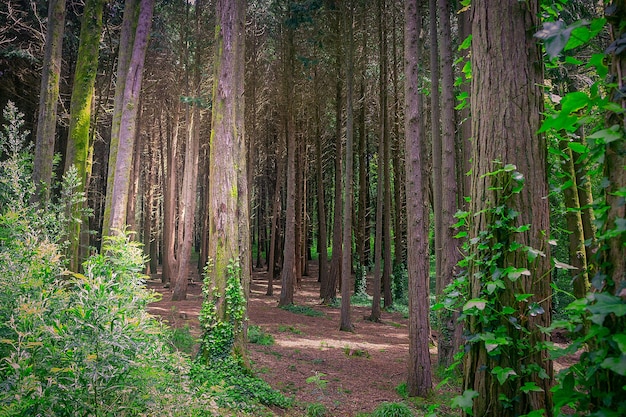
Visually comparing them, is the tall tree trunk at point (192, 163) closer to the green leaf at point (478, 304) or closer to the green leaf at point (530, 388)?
the green leaf at point (478, 304)

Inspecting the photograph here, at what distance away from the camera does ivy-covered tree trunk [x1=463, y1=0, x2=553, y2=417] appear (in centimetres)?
230

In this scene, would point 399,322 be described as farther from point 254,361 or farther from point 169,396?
point 169,396

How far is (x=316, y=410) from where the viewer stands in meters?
6.39

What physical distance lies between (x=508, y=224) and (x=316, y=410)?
16.8 ft

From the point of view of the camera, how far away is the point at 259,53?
18.1 meters

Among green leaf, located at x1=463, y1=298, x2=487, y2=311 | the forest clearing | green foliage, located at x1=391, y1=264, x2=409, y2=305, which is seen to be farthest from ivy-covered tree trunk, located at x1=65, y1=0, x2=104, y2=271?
green foliage, located at x1=391, y1=264, x2=409, y2=305

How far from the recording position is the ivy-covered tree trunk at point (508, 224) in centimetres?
230

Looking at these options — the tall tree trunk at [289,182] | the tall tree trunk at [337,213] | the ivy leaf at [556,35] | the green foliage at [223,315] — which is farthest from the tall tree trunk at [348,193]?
the ivy leaf at [556,35]

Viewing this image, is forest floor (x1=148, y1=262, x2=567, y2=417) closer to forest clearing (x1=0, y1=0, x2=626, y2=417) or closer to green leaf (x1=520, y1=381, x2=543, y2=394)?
forest clearing (x1=0, y1=0, x2=626, y2=417)

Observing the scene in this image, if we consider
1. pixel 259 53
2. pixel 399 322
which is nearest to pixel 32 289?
pixel 399 322

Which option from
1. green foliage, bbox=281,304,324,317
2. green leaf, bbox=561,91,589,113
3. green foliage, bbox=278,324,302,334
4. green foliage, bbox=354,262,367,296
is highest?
green leaf, bbox=561,91,589,113

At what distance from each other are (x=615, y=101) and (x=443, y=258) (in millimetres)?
7353

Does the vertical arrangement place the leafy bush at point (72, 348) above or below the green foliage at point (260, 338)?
above

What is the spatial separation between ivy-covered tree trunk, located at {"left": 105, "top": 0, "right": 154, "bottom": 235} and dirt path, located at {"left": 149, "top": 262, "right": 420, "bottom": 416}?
3190 millimetres
